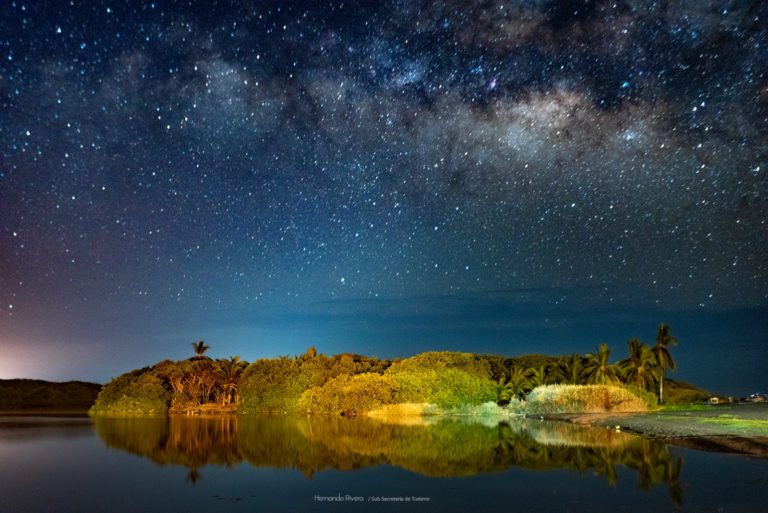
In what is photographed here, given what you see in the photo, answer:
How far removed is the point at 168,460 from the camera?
2812 centimetres

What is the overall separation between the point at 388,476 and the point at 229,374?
82.4m

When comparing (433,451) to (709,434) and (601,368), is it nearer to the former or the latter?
(709,434)

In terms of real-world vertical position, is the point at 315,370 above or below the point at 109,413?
above

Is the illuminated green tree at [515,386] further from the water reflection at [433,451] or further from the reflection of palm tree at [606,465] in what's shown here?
the reflection of palm tree at [606,465]

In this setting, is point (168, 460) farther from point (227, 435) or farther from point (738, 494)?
point (738, 494)

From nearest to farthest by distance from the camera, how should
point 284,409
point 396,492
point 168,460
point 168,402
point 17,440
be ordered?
point 396,492 < point 168,460 < point 17,440 < point 284,409 < point 168,402

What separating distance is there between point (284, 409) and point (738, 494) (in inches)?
2969

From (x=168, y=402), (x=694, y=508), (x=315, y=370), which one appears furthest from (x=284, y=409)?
(x=694, y=508)

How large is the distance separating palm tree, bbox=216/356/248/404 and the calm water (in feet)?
208

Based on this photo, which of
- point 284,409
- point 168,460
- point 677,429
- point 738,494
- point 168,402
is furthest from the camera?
point 168,402

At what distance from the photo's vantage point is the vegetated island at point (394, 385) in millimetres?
68188

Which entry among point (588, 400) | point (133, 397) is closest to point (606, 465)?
point (588, 400)

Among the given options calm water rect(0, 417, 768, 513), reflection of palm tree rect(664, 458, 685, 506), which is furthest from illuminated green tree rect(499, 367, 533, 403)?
reflection of palm tree rect(664, 458, 685, 506)

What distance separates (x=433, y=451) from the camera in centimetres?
2898
